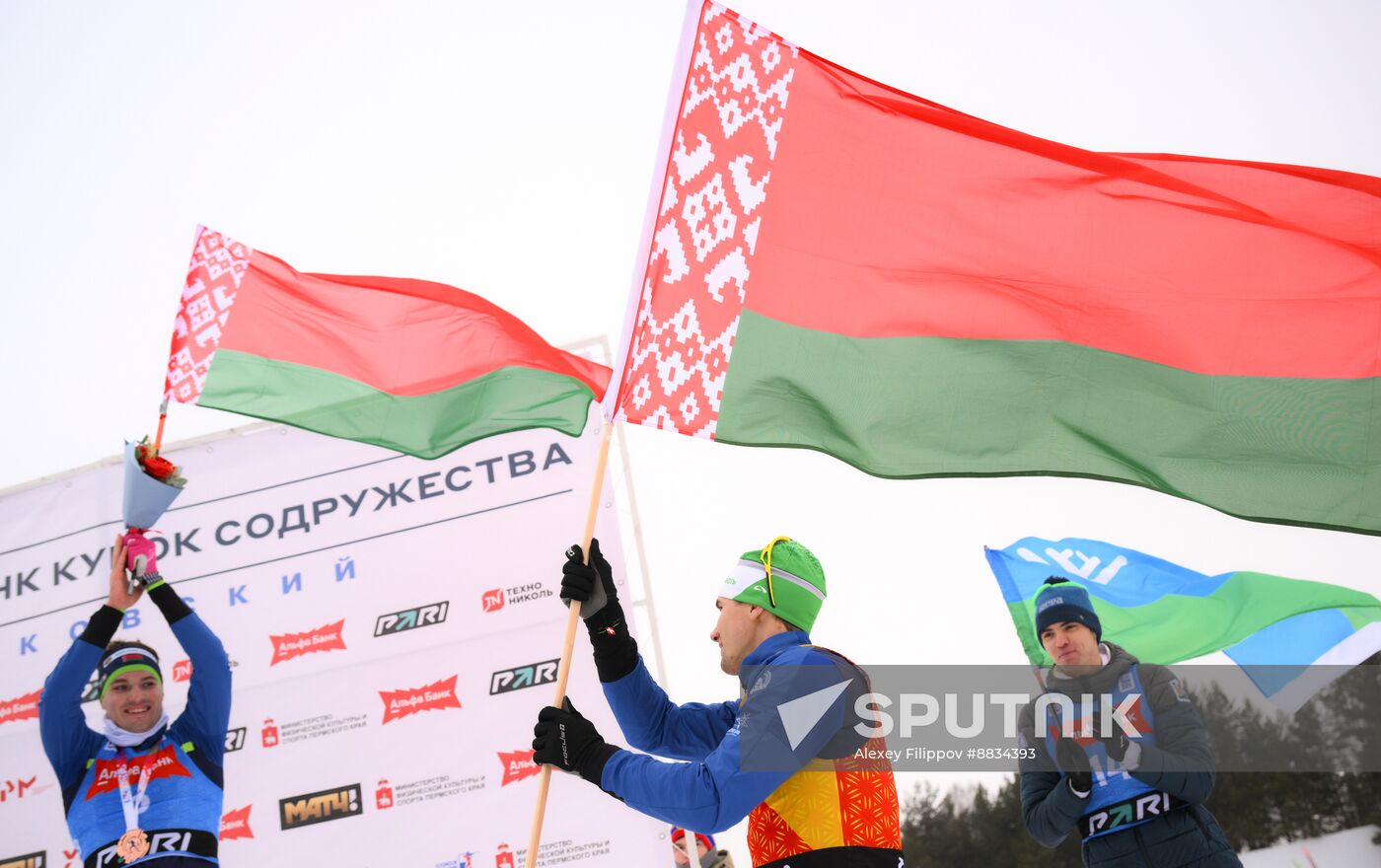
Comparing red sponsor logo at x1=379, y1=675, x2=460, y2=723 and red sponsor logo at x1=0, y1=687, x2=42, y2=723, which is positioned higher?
red sponsor logo at x1=0, y1=687, x2=42, y2=723

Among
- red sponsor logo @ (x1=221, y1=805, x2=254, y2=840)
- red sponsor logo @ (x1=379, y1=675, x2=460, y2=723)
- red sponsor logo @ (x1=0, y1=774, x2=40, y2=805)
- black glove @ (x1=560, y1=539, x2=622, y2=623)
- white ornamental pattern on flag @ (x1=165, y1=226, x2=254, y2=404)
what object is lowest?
black glove @ (x1=560, y1=539, x2=622, y2=623)

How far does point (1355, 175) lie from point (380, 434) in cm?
367

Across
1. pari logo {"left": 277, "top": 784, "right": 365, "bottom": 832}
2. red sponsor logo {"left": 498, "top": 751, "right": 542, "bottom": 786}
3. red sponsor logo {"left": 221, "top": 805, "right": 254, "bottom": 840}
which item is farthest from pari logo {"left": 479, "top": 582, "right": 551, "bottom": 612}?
red sponsor logo {"left": 221, "top": 805, "right": 254, "bottom": 840}

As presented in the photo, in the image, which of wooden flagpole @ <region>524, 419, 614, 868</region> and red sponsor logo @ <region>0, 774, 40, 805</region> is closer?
wooden flagpole @ <region>524, 419, 614, 868</region>

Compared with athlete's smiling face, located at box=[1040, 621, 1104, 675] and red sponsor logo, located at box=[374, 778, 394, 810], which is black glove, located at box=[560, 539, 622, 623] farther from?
red sponsor logo, located at box=[374, 778, 394, 810]

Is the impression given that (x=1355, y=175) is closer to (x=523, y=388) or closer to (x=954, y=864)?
(x=523, y=388)

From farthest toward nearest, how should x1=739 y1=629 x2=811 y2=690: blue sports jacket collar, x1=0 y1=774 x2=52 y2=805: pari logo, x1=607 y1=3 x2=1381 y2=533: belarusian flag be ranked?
x1=0 y1=774 x2=52 y2=805: pari logo → x1=607 y1=3 x2=1381 y2=533: belarusian flag → x1=739 y1=629 x2=811 y2=690: blue sports jacket collar

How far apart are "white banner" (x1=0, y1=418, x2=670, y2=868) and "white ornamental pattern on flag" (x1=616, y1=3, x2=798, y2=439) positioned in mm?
3629

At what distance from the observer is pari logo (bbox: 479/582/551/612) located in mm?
7066

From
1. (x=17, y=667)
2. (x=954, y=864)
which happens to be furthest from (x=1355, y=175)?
(x=954, y=864)

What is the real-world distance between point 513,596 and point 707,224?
4.12 metres

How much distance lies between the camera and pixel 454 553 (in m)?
7.25

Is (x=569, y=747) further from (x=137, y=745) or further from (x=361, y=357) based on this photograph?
(x=361, y=357)

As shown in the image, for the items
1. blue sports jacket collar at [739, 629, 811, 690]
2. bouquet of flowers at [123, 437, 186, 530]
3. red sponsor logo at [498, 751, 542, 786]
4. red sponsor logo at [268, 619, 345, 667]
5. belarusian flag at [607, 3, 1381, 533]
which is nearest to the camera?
blue sports jacket collar at [739, 629, 811, 690]
